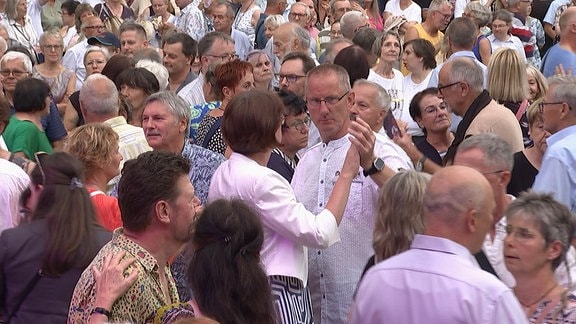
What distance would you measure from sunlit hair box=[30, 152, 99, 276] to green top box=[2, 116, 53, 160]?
3270 millimetres

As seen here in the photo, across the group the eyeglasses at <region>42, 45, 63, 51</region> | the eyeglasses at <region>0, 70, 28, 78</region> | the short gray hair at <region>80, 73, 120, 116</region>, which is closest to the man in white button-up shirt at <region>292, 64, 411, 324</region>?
the short gray hair at <region>80, 73, 120, 116</region>

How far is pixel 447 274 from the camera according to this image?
3.70m

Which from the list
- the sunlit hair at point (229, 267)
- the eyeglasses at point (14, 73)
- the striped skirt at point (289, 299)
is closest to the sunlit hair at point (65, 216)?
the sunlit hair at point (229, 267)

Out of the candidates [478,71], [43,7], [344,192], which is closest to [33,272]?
[344,192]

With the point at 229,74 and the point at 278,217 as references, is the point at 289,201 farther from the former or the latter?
the point at 229,74

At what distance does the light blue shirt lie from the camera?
5.91 meters

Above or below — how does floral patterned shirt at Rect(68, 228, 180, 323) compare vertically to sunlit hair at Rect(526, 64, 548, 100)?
above

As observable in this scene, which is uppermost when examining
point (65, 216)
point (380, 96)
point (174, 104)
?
point (380, 96)

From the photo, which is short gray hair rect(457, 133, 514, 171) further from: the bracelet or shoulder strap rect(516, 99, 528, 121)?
shoulder strap rect(516, 99, 528, 121)

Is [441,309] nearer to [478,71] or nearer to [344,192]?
[344,192]

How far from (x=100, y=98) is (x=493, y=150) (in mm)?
3167

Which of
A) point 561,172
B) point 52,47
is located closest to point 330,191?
point 561,172

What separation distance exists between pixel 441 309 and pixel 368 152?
1.59 meters

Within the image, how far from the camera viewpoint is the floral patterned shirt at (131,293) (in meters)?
4.07
